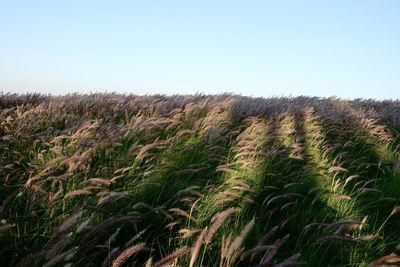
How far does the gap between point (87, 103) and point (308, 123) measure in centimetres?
366

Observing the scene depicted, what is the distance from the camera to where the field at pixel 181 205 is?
1623 millimetres

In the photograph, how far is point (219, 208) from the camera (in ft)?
8.00

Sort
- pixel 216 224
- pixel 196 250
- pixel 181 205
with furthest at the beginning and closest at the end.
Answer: pixel 181 205 → pixel 216 224 → pixel 196 250

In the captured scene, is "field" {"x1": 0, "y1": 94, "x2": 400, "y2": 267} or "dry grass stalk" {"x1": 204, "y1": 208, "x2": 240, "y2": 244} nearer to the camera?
"dry grass stalk" {"x1": 204, "y1": 208, "x2": 240, "y2": 244}

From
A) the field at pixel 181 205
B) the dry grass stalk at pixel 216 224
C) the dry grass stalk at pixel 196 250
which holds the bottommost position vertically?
the field at pixel 181 205

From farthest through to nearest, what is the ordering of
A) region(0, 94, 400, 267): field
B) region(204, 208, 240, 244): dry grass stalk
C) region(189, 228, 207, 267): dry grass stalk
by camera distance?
region(0, 94, 400, 267): field, region(204, 208, 240, 244): dry grass stalk, region(189, 228, 207, 267): dry grass stalk

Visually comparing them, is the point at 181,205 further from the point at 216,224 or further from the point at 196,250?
the point at 196,250

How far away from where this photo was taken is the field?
1623mm

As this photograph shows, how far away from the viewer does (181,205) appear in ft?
8.37

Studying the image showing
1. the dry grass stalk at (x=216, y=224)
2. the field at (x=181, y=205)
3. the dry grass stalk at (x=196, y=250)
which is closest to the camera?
the dry grass stalk at (x=196, y=250)

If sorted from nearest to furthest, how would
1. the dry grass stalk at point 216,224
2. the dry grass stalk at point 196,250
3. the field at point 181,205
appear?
the dry grass stalk at point 196,250 < the dry grass stalk at point 216,224 < the field at point 181,205

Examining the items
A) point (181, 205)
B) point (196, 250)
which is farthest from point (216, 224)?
point (181, 205)

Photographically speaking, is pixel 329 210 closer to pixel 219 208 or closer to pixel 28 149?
pixel 219 208

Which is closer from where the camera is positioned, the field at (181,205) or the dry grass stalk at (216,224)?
the dry grass stalk at (216,224)
